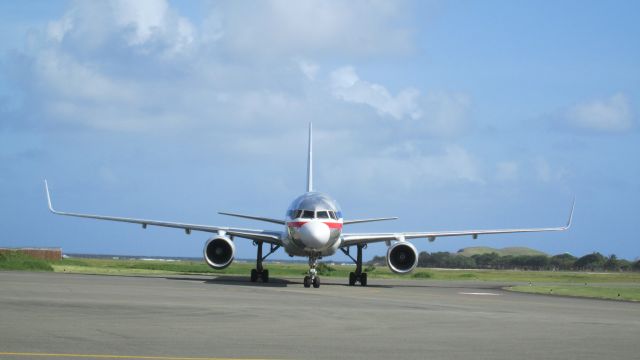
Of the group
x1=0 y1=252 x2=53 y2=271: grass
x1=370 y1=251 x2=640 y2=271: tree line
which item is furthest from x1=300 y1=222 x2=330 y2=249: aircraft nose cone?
x1=370 y1=251 x2=640 y2=271: tree line

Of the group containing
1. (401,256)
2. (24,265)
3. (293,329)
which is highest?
(401,256)

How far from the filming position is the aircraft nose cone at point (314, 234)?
33.9 m

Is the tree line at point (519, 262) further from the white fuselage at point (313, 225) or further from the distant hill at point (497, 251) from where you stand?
the white fuselage at point (313, 225)

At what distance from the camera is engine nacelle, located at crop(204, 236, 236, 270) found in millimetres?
37469

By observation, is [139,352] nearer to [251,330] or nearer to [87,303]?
[251,330]

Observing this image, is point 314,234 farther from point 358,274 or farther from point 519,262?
point 519,262

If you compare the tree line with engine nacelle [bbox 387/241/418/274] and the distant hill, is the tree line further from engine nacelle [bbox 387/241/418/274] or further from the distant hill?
engine nacelle [bbox 387/241/418/274]

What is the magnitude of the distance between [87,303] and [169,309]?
7.37 ft

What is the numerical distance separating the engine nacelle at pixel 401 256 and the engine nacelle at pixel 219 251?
6.80m

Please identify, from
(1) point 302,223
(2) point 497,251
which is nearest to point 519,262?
(2) point 497,251

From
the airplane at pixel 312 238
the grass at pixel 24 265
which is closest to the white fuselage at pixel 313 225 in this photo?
the airplane at pixel 312 238

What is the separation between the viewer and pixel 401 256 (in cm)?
3784

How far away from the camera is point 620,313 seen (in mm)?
21891

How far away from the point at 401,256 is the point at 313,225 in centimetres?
554
